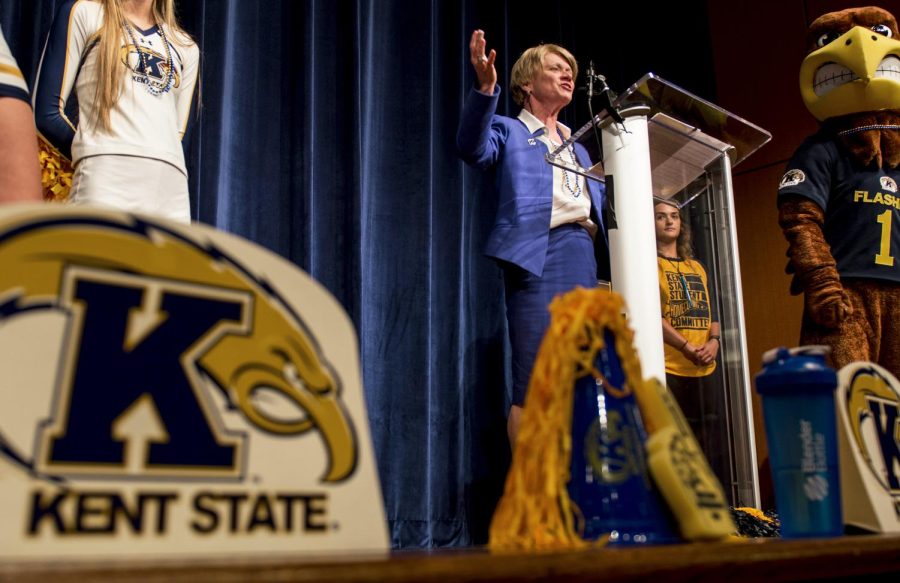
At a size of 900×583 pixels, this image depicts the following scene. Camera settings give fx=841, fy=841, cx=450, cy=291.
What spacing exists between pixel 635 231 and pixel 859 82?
987 millimetres

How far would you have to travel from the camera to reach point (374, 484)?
1.52 feet

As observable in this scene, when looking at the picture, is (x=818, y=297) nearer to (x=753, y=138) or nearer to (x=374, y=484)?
(x=753, y=138)

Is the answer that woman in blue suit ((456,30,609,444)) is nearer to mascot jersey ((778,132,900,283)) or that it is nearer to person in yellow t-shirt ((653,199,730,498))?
person in yellow t-shirt ((653,199,730,498))

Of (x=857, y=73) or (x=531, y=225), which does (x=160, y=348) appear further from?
(x=857, y=73)

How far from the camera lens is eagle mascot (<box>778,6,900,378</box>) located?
1952 mm

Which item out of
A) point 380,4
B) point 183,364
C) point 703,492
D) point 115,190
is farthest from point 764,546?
point 380,4

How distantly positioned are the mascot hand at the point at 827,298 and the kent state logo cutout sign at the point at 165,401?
169cm

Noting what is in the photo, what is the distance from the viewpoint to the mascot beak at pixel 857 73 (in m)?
2.02

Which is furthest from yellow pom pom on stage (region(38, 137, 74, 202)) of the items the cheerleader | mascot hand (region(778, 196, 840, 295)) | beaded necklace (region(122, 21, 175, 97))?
mascot hand (region(778, 196, 840, 295))

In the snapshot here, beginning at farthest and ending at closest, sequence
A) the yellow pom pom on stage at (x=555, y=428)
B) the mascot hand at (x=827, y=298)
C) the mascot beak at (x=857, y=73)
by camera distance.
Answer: the mascot beak at (x=857, y=73), the mascot hand at (x=827, y=298), the yellow pom pom on stage at (x=555, y=428)

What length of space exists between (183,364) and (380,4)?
7.76ft

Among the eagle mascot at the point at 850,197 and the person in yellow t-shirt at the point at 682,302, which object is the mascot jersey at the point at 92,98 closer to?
the person in yellow t-shirt at the point at 682,302

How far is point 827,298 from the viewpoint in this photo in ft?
6.29

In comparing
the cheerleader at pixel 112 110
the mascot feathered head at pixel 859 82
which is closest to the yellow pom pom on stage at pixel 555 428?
the cheerleader at pixel 112 110
